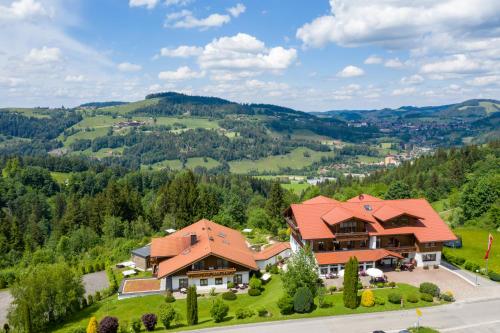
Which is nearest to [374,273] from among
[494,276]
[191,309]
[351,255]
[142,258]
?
[351,255]

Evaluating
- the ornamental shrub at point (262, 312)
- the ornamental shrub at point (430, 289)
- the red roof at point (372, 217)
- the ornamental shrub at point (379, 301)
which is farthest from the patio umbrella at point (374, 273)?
the ornamental shrub at point (262, 312)

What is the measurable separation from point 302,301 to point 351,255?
1692 cm

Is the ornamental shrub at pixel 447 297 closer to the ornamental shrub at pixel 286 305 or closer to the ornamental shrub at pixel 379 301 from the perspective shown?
the ornamental shrub at pixel 379 301

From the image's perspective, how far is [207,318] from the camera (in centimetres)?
4709

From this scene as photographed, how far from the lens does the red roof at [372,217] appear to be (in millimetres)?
60562

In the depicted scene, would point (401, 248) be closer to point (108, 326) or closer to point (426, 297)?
point (426, 297)

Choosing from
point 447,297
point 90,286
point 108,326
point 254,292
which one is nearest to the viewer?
point 108,326

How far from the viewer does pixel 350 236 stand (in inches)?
2371

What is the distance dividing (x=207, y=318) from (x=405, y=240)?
3360cm

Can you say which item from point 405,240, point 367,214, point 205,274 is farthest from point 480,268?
point 205,274

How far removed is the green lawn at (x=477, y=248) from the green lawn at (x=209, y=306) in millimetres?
20920

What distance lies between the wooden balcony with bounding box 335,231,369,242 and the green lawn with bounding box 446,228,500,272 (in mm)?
19195

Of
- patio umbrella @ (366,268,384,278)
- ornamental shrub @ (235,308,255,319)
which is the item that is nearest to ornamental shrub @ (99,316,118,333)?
ornamental shrub @ (235,308,255,319)

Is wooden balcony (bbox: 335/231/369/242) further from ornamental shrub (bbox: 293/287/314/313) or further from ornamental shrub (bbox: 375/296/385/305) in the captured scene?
ornamental shrub (bbox: 293/287/314/313)
